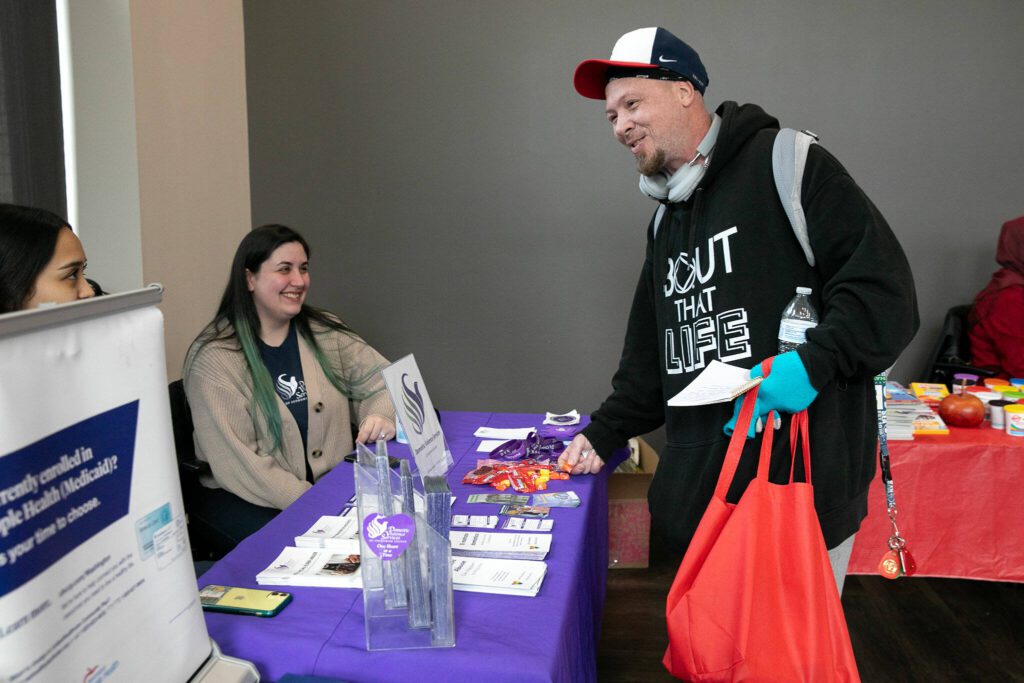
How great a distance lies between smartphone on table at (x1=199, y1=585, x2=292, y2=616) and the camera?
121 cm

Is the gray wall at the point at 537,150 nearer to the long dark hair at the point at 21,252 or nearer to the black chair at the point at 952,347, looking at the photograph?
the black chair at the point at 952,347

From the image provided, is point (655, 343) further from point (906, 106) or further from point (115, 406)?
point (906, 106)

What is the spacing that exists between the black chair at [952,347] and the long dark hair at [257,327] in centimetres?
252

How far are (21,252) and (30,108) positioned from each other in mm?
1376

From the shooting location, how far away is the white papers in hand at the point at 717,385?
138 centimetres

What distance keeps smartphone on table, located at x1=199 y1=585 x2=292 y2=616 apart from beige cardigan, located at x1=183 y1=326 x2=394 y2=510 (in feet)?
2.80

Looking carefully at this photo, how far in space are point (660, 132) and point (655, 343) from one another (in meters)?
0.54

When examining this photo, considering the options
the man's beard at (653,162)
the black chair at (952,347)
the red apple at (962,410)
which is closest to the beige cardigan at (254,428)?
A: the man's beard at (653,162)

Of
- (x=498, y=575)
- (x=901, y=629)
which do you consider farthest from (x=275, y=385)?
(x=901, y=629)

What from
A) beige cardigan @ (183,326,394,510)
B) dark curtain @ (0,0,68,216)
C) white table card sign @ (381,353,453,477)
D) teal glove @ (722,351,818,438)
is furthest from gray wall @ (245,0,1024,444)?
teal glove @ (722,351,818,438)

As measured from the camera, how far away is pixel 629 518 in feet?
10.2

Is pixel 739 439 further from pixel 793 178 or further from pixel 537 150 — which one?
pixel 537 150

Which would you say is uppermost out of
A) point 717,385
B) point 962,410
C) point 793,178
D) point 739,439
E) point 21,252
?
point 793,178

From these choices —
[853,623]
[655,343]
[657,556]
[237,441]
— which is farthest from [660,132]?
[657,556]
